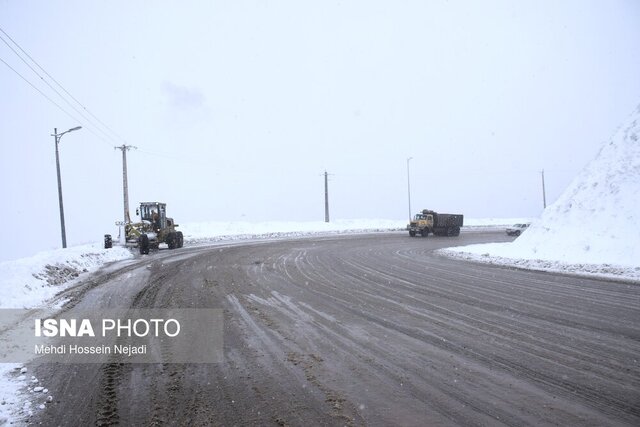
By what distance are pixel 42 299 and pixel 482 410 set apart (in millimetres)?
10085

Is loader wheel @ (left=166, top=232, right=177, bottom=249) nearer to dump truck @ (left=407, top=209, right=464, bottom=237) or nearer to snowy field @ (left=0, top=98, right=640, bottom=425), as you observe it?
snowy field @ (left=0, top=98, right=640, bottom=425)

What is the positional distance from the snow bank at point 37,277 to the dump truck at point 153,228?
8348mm

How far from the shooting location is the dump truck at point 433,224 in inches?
1597

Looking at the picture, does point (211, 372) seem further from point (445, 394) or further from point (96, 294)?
point (96, 294)

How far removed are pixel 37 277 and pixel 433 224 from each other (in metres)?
36.4

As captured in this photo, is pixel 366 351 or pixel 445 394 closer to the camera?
pixel 445 394

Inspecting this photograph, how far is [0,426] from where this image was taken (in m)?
3.71

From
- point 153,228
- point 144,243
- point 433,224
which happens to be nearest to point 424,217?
point 433,224

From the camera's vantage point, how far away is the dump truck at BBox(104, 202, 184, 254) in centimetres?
2562

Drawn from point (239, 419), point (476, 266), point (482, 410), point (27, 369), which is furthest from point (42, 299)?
point (476, 266)

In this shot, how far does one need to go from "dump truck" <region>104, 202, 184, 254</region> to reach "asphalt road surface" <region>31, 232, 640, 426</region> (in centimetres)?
1633

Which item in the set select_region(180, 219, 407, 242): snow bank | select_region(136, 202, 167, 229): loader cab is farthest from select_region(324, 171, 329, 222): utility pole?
select_region(136, 202, 167, 229): loader cab

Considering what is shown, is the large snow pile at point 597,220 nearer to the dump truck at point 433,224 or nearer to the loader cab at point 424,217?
the dump truck at point 433,224

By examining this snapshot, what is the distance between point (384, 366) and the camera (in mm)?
5102
